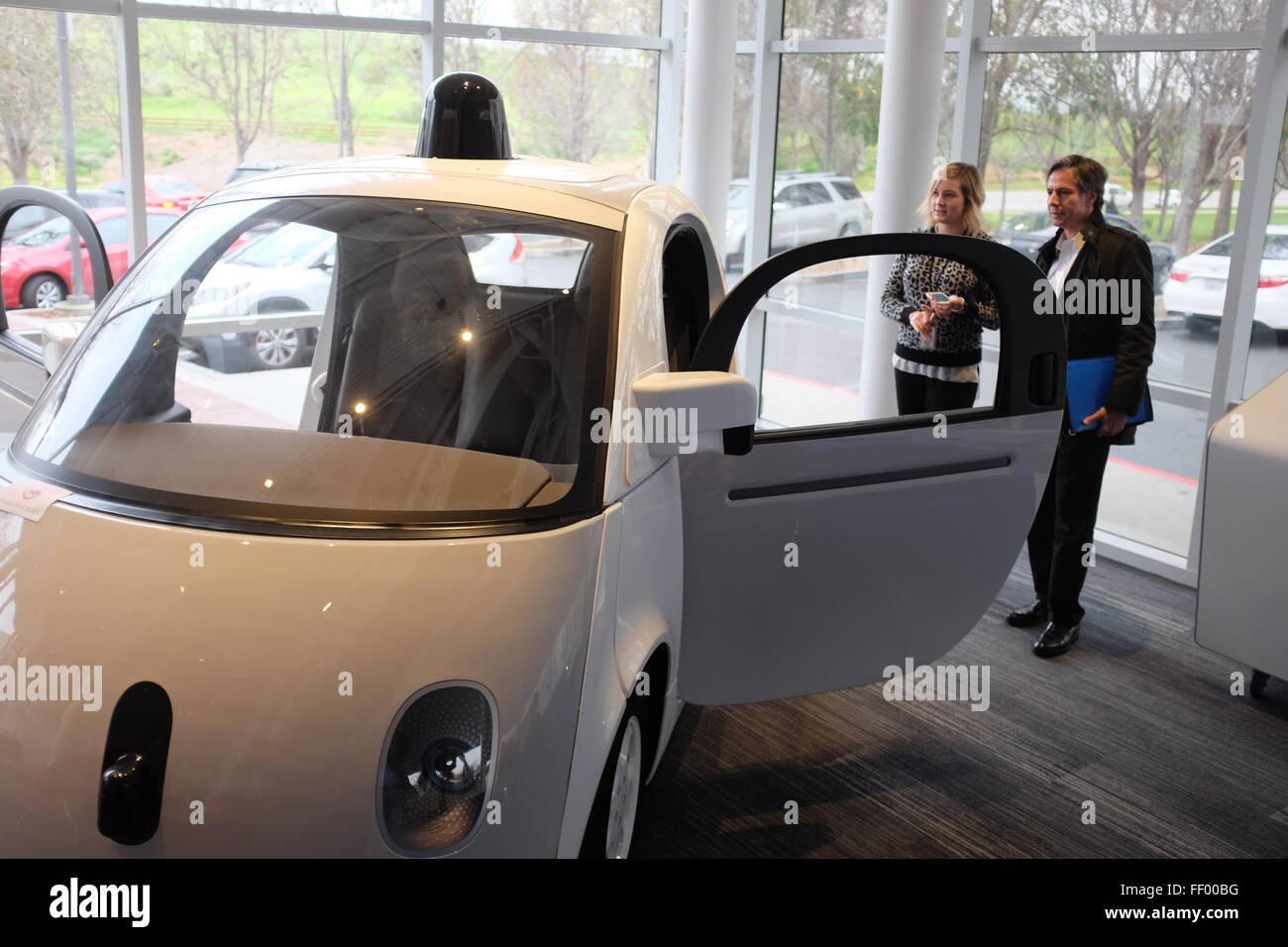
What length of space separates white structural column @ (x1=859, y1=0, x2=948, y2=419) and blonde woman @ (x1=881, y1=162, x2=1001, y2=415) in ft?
4.46

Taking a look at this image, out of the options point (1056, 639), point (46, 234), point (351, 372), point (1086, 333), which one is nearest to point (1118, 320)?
point (1086, 333)

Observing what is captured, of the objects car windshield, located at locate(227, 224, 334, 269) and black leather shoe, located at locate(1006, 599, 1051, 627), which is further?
black leather shoe, located at locate(1006, 599, 1051, 627)

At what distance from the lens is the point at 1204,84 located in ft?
15.2

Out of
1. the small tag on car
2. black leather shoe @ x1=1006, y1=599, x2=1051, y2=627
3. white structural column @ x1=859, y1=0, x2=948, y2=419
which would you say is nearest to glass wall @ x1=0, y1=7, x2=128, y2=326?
the small tag on car

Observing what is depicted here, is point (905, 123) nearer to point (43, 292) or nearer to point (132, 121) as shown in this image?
point (132, 121)

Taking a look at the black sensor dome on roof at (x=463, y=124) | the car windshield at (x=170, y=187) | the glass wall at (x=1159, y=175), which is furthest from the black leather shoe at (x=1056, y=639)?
the car windshield at (x=170, y=187)

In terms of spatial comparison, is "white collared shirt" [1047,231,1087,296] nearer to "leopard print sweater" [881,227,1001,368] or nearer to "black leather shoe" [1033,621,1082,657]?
"leopard print sweater" [881,227,1001,368]

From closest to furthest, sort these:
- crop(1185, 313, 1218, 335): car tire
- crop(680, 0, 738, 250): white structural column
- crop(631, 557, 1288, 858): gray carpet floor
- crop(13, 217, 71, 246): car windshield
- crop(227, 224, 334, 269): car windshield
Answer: crop(227, 224, 334, 269): car windshield
crop(631, 557, 1288, 858): gray carpet floor
crop(1185, 313, 1218, 335): car tire
crop(13, 217, 71, 246): car windshield
crop(680, 0, 738, 250): white structural column

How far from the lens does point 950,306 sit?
3.63m

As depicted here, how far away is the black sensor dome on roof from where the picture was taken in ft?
8.50

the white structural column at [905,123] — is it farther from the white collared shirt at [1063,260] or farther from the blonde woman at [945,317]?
the white collared shirt at [1063,260]

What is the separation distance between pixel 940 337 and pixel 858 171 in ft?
10.3

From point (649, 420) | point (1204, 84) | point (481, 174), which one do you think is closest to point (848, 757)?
point (649, 420)

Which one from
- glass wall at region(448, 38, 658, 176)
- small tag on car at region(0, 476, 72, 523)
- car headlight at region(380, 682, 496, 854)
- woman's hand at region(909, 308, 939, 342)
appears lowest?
car headlight at region(380, 682, 496, 854)
